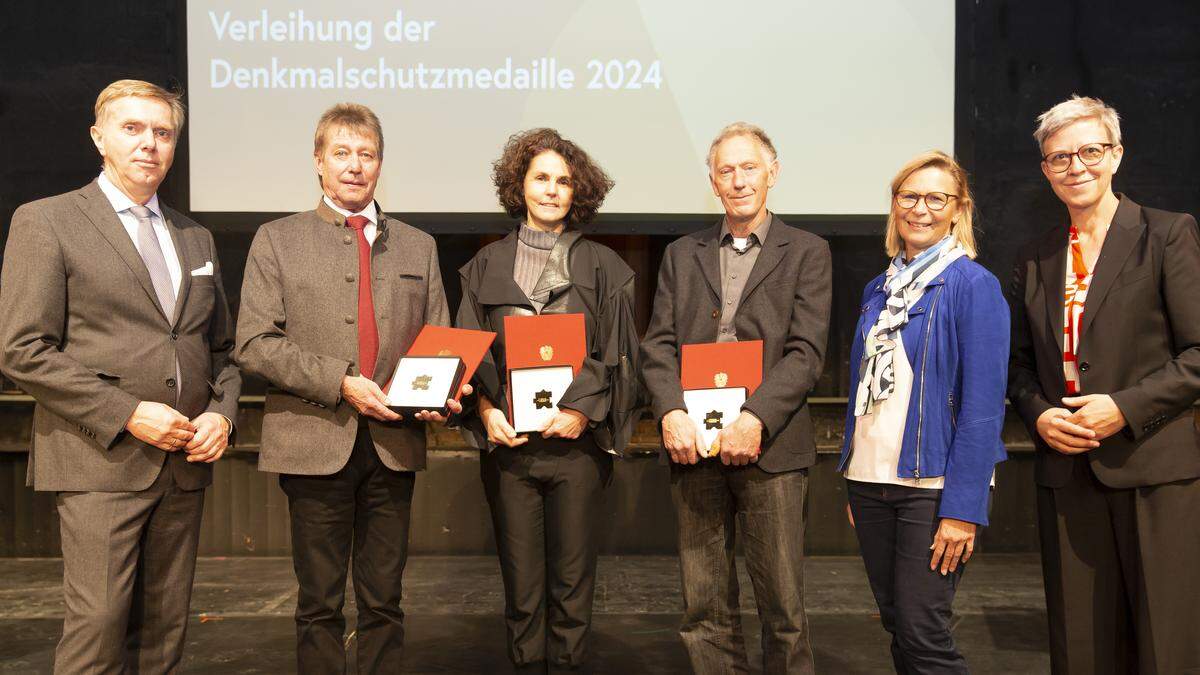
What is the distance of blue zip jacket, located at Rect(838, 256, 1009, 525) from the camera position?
203 cm

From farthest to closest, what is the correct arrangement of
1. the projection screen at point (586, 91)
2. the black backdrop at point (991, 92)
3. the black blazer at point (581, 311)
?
the black backdrop at point (991, 92) < the projection screen at point (586, 91) < the black blazer at point (581, 311)

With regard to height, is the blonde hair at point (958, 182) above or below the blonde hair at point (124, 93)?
below

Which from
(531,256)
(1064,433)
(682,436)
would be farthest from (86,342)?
(1064,433)

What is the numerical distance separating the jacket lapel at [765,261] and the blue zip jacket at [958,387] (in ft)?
1.33

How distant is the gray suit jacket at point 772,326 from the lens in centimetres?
233

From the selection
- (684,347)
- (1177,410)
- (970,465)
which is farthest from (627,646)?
(1177,410)

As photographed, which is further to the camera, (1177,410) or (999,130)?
(999,130)

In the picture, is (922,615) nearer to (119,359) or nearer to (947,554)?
(947,554)

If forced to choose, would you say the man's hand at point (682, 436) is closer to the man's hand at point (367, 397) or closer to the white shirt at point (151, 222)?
the man's hand at point (367, 397)

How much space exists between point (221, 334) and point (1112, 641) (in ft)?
7.92

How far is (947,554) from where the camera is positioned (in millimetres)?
2027

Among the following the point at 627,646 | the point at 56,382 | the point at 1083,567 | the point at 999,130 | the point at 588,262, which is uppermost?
the point at 999,130

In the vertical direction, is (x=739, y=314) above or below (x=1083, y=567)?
above

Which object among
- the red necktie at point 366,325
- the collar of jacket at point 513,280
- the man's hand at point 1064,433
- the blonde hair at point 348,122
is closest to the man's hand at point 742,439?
the collar of jacket at point 513,280
